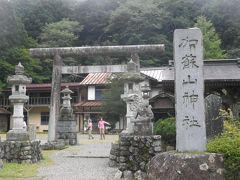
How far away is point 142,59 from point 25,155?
1331 inches

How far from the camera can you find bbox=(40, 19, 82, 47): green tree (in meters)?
48.8

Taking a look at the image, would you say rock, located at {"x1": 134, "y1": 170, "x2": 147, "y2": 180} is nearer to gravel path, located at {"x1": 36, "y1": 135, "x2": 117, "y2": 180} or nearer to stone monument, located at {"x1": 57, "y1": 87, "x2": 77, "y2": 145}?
gravel path, located at {"x1": 36, "y1": 135, "x2": 117, "y2": 180}

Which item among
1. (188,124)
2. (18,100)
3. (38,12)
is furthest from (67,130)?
(38,12)

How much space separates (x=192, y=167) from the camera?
5.92m

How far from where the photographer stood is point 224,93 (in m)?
15.5

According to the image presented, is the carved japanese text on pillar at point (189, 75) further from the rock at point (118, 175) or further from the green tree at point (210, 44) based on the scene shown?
the green tree at point (210, 44)

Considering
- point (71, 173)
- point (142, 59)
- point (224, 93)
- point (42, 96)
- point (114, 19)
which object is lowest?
point (71, 173)

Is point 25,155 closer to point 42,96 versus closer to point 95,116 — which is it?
point 95,116

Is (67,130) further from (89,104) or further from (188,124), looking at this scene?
(89,104)

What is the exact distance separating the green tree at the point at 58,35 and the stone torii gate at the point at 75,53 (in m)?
29.9

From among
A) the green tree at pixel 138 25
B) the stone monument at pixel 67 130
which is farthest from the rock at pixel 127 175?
the green tree at pixel 138 25

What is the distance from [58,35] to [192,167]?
44754mm

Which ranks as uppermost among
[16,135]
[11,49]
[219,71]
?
→ [11,49]

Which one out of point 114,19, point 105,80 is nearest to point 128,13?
point 114,19
